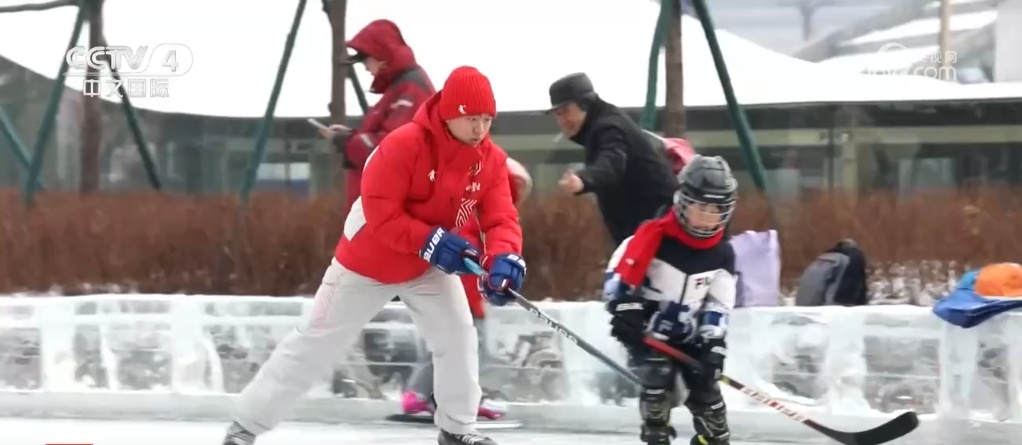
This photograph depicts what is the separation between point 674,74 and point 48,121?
3.75 m

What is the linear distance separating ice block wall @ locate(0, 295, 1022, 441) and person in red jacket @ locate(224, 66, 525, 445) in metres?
0.96

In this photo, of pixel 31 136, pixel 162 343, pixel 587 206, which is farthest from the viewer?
pixel 31 136

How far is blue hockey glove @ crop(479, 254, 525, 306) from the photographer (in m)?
3.73

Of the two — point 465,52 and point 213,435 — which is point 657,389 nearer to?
point 213,435

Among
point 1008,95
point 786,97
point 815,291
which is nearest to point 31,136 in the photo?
point 786,97

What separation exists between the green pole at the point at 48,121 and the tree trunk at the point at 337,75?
1510 mm

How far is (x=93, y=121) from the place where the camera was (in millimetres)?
8070

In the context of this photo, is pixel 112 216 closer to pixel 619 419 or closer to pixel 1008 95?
pixel 619 419

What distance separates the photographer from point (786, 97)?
307 inches

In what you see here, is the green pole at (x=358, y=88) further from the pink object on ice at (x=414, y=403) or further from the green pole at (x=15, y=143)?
the pink object on ice at (x=414, y=403)

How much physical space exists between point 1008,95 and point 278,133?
4227 mm

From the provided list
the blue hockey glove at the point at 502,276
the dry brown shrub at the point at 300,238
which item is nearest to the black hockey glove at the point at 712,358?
the blue hockey glove at the point at 502,276

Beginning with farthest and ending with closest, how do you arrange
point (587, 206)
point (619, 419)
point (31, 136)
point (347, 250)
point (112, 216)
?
point (31, 136) → point (112, 216) → point (587, 206) → point (619, 419) → point (347, 250)

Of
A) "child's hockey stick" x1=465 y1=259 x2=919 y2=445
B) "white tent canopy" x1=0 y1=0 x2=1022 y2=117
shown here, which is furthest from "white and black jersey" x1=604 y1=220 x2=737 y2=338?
"white tent canopy" x1=0 y1=0 x2=1022 y2=117
